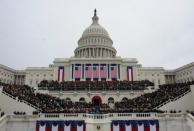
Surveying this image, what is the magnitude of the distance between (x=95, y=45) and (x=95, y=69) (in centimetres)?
2568

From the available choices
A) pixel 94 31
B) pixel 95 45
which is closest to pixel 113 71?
pixel 95 45

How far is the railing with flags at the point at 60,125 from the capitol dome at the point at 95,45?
3363 inches

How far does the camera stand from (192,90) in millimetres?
44188

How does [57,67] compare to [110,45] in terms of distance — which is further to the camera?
[110,45]

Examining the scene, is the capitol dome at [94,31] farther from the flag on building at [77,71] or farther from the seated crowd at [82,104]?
the seated crowd at [82,104]

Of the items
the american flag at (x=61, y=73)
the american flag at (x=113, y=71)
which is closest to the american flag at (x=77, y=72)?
the american flag at (x=61, y=73)

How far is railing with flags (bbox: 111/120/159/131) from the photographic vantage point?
34.6m

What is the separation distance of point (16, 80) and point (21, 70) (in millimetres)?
6305

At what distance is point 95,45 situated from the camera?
122 meters

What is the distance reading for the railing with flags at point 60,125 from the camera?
113ft

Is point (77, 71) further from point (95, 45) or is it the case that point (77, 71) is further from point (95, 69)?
point (95, 45)

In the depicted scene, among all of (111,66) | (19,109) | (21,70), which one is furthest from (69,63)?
(19,109)

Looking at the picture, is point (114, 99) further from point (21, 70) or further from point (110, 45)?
point (21, 70)

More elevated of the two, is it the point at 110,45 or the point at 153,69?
the point at 110,45
